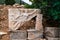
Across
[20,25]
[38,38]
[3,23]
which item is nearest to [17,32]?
[20,25]

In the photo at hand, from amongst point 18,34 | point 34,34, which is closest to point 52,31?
point 34,34

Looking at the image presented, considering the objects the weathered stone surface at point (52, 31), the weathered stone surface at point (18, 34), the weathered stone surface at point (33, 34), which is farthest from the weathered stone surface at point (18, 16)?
the weathered stone surface at point (52, 31)

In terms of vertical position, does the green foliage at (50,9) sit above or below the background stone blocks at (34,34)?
above

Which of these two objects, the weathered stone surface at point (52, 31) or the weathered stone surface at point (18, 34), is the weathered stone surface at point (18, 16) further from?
the weathered stone surface at point (52, 31)

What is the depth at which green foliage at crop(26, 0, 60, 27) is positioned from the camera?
347cm

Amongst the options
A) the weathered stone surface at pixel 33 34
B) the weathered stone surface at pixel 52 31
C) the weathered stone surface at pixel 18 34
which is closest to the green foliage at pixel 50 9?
the weathered stone surface at pixel 52 31

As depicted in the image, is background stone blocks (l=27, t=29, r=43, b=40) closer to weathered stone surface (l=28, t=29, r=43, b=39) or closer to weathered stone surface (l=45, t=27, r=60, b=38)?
weathered stone surface (l=28, t=29, r=43, b=39)

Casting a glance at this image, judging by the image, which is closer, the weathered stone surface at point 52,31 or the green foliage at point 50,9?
the green foliage at point 50,9

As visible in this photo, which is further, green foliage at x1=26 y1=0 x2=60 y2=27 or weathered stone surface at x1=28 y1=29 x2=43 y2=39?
weathered stone surface at x1=28 y1=29 x2=43 y2=39

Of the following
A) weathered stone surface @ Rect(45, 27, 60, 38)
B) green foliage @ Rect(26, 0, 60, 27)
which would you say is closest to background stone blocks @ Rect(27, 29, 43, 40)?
weathered stone surface @ Rect(45, 27, 60, 38)

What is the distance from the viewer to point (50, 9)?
3580mm

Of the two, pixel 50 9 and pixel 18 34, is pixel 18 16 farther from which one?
pixel 50 9

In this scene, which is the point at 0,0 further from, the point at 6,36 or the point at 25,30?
the point at 25,30

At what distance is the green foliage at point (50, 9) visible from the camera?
347 cm
